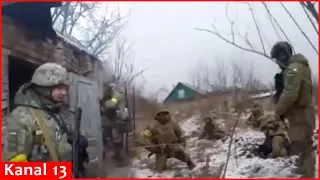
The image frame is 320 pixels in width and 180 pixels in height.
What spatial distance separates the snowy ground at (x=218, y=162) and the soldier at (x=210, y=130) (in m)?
0.02

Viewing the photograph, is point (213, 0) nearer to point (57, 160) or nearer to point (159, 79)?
point (159, 79)

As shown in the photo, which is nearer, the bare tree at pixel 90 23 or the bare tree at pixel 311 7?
the bare tree at pixel 311 7

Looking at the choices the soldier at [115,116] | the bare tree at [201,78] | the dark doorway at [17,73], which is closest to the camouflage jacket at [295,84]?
the bare tree at [201,78]

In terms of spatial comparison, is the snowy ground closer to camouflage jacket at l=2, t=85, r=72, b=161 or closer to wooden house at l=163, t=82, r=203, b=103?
wooden house at l=163, t=82, r=203, b=103

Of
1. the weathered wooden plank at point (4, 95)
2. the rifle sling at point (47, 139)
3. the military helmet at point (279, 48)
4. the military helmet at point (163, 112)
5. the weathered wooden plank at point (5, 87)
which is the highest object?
the military helmet at point (279, 48)

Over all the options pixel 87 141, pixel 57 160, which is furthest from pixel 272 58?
pixel 57 160

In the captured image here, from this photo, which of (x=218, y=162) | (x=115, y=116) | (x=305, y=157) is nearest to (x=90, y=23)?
(x=115, y=116)

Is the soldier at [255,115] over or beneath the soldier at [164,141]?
over

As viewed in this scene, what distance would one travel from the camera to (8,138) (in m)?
1.46

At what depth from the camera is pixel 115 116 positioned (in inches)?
59.9

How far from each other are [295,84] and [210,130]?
31 cm

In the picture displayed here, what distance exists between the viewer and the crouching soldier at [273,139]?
1504 mm

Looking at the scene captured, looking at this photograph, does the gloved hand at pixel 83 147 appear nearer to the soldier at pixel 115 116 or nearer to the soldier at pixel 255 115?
the soldier at pixel 115 116

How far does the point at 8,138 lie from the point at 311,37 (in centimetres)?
98
